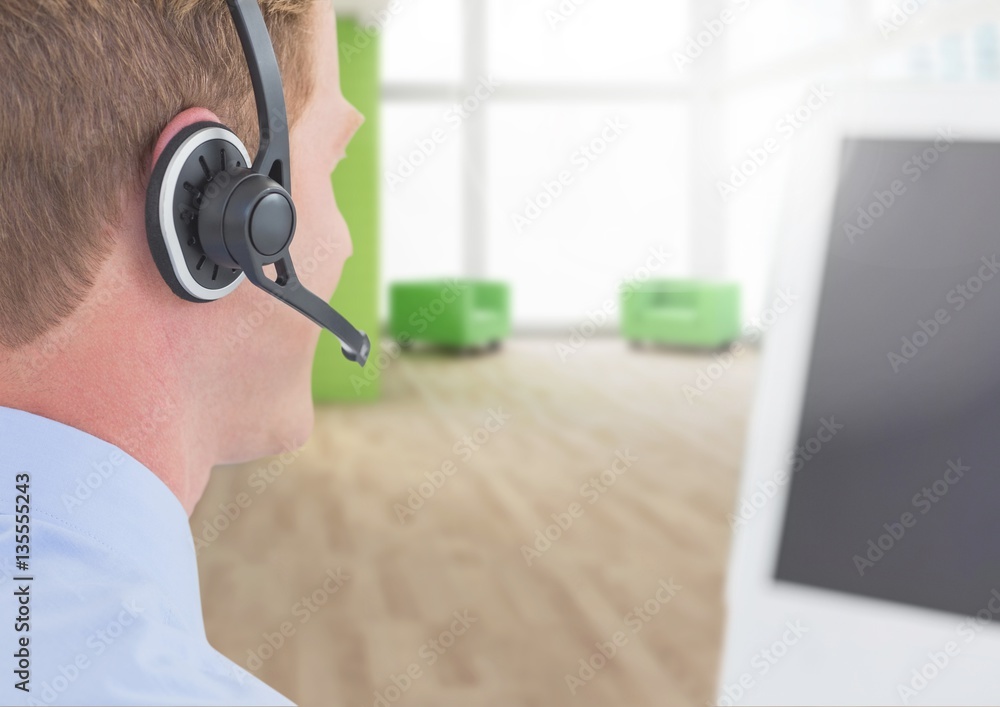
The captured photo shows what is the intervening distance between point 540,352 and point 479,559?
209 inches

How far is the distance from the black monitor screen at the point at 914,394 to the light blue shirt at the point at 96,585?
1.14ft

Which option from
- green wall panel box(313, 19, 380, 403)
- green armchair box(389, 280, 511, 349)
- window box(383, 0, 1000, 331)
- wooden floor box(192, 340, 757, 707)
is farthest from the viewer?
window box(383, 0, 1000, 331)

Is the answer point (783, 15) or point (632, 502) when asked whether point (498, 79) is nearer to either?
point (783, 15)

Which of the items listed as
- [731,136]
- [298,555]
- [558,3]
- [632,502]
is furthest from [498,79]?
[298,555]

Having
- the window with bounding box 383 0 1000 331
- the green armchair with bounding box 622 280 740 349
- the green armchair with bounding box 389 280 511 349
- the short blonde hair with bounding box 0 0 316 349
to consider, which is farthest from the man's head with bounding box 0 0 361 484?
the window with bounding box 383 0 1000 331

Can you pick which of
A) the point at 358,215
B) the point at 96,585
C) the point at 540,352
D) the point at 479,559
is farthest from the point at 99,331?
the point at 540,352

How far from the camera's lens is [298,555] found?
126 inches

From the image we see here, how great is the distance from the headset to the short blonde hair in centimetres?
2

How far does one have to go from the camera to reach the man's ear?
0.52 meters

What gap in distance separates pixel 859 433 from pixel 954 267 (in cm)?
11

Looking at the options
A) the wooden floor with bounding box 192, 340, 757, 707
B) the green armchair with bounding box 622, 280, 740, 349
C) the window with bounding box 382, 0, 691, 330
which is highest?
the window with bounding box 382, 0, 691, 330

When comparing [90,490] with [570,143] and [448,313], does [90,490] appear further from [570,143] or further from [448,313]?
[570,143]

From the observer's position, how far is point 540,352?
8438 mm

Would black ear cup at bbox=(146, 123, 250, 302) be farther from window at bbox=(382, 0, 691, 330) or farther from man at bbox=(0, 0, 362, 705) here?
window at bbox=(382, 0, 691, 330)
